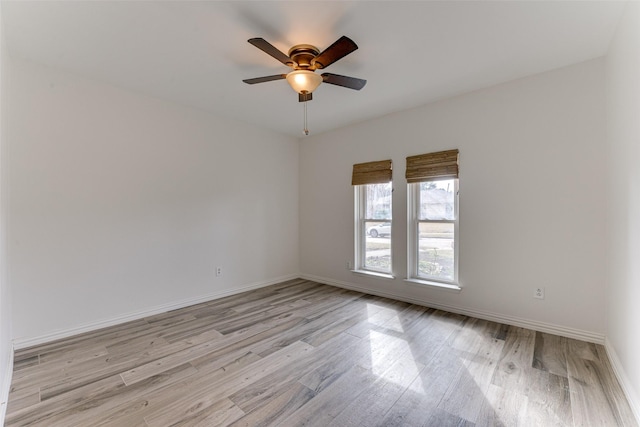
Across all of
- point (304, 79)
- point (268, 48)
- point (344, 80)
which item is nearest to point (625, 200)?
point (344, 80)

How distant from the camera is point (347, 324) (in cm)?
310

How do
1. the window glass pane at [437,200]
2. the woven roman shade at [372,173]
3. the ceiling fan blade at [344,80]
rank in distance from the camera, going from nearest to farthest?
the ceiling fan blade at [344,80] → the window glass pane at [437,200] → the woven roman shade at [372,173]

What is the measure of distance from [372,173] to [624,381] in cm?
314

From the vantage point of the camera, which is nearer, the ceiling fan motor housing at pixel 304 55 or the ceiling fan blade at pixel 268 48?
the ceiling fan blade at pixel 268 48

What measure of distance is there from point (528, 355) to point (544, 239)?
116cm

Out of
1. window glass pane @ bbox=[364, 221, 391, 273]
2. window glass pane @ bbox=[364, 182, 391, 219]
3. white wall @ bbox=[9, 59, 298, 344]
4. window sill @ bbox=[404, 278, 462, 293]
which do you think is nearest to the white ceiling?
white wall @ bbox=[9, 59, 298, 344]

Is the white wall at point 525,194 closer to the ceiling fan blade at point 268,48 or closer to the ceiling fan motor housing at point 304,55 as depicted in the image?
the ceiling fan motor housing at point 304,55

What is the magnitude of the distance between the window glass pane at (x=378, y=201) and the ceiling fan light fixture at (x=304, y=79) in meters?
2.14

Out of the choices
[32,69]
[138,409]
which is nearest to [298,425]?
[138,409]

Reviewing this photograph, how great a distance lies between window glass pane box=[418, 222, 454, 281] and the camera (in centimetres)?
352

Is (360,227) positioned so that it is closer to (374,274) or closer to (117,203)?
(374,274)

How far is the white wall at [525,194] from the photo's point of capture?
262 centimetres

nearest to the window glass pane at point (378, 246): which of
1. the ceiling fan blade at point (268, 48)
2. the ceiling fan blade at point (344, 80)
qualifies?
the ceiling fan blade at point (344, 80)

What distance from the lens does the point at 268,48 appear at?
77.2 inches
